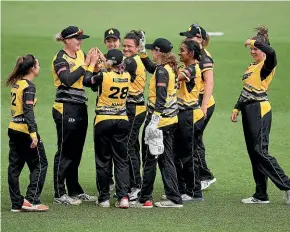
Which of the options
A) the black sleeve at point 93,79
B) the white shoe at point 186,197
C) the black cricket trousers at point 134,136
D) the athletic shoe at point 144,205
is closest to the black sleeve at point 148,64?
the black cricket trousers at point 134,136

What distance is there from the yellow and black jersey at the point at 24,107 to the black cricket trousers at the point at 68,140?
0.63 metres

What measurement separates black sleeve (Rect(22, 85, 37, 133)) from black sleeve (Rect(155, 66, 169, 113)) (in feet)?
4.42

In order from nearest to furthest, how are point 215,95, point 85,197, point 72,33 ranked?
1. point 72,33
2. point 85,197
3. point 215,95

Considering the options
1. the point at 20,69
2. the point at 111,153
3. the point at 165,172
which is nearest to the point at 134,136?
the point at 111,153

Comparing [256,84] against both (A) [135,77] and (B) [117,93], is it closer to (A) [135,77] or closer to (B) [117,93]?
(A) [135,77]

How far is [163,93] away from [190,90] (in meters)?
0.60

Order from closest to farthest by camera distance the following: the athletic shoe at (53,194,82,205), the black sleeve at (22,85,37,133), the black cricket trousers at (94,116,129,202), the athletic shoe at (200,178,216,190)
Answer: the black sleeve at (22,85,37,133), the black cricket trousers at (94,116,129,202), the athletic shoe at (53,194,82,205), the athletic shoe at (200,178,216,190)

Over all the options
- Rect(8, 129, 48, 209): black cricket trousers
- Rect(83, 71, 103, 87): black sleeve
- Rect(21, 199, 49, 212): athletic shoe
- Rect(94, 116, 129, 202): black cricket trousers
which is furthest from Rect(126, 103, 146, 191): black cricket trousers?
Rect(21, 199, 49, 212): athletic shoe

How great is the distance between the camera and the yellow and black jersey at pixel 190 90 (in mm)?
10281

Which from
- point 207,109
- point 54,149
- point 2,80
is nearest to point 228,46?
point 2,80

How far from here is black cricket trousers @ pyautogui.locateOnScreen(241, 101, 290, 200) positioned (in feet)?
33.8

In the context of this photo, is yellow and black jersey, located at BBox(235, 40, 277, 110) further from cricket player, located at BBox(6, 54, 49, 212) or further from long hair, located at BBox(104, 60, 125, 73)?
cricket player, located at BBox(6, 54, 49, 212)

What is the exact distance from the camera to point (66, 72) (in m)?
10.1

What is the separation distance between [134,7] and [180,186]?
18.8 m
